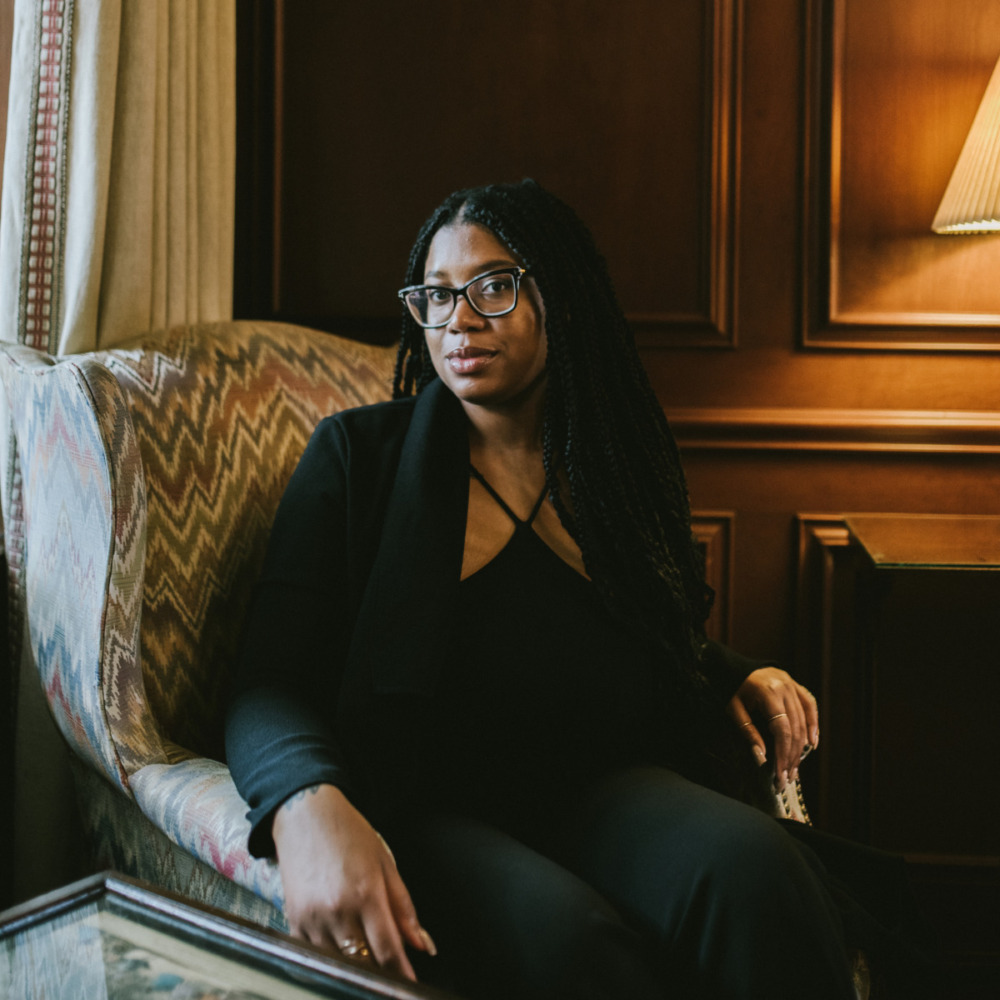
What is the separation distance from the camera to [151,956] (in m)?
0.73

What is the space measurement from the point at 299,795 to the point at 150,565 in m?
0.43

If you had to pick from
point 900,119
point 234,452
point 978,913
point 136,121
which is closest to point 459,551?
point 234,452

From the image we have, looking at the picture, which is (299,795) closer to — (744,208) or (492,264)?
(492,264)

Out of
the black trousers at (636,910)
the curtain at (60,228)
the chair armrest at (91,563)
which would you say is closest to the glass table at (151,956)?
the black trousers at (636,910)

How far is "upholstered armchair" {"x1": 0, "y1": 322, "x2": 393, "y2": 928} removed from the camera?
3.47 feet

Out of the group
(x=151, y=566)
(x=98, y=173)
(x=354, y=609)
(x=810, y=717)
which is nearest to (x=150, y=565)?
(x=151, y=566)

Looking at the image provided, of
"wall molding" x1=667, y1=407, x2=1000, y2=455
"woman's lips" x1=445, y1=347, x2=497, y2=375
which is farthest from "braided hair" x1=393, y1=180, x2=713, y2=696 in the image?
"wall molding" x1=667, y1=407, x2=1000, y2=455

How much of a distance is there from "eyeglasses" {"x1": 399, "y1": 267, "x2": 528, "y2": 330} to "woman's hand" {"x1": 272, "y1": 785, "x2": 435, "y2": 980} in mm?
680

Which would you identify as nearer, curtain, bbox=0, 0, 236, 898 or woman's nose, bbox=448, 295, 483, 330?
woman's nose, bbox=448, 295, 483, 330

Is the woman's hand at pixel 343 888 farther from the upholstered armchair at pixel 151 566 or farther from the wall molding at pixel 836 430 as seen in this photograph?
the wall molding at pixel 836 430

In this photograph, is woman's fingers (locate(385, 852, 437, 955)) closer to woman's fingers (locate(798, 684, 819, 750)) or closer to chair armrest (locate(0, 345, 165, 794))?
chair armrest (locate(0, 345, 165, 794))

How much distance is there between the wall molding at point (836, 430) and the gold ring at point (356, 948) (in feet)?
4.53

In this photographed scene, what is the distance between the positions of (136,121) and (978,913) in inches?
87.7

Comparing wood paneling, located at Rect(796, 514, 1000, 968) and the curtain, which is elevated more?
the curtain
